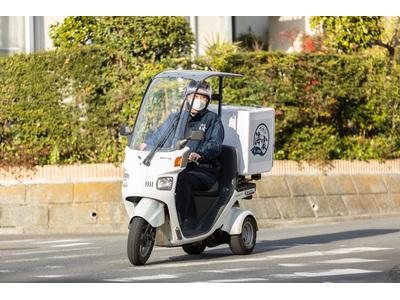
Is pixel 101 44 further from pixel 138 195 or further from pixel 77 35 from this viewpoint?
pixel 138 195

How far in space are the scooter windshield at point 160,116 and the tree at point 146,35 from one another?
788 cm

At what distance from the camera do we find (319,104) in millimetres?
22703

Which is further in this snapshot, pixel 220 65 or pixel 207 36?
pixel 207 36

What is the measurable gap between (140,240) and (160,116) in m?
1.48

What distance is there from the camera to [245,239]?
13.8 meters

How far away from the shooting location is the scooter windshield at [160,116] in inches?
504

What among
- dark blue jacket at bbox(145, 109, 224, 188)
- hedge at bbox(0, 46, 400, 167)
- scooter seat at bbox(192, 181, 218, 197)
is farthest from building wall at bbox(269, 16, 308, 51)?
dark blue jacket at bbox(145, 109, 224, 188)

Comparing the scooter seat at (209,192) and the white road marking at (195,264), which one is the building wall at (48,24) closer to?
the scooter seat at (209,192)

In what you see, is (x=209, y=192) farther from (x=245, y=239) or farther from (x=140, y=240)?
(x=140, y=240)

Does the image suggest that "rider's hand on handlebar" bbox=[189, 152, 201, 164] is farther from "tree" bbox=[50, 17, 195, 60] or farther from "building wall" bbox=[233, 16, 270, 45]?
"building wall" bbox=[233, 16, 270, 45]

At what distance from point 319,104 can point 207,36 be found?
6114 mm

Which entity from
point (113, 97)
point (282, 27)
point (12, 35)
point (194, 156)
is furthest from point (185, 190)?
point (282, 27)
